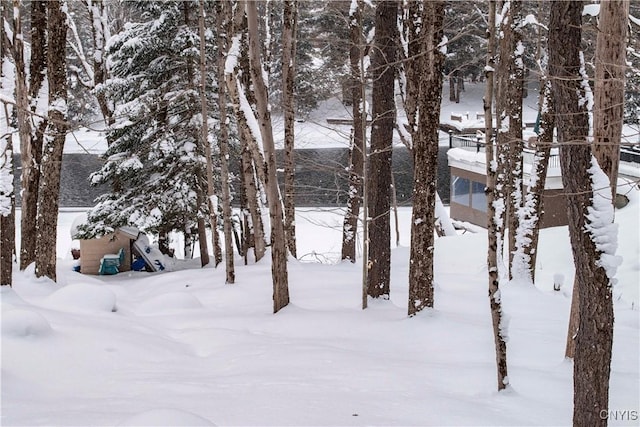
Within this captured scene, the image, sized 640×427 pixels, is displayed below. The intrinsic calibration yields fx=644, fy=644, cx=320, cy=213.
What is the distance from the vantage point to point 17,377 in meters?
5.16

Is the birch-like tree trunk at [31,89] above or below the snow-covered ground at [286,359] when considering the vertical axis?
above

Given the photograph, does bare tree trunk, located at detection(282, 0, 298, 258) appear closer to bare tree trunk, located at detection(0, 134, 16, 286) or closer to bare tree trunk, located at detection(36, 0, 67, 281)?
bare tree trunk, located at detection(36, 0, 67, 281)

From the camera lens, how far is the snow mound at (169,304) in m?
10.3

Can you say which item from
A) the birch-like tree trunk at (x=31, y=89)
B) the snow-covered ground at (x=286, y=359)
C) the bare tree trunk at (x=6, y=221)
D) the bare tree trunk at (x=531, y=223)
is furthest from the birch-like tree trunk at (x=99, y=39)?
the bare tree trunk at (x=531, y=223)

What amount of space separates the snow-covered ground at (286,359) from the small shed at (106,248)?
6795 millimetres

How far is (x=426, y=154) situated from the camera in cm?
810

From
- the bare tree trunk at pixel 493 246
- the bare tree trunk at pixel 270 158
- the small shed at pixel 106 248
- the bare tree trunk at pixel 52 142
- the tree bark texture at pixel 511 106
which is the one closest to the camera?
the bare tree trunk at pixel 493 246

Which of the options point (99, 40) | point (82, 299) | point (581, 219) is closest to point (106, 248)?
point (99, 40)

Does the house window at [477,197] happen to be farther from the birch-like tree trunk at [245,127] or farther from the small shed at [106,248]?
the small shed at [106,248]

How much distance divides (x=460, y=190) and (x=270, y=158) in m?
19.6

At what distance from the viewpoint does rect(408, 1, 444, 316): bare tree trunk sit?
7.83 m

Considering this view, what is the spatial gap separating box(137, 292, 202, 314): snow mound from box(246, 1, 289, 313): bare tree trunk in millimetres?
1823

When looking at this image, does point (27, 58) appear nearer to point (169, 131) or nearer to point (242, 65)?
point (242, 65)

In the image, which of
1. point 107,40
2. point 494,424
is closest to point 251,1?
point 494,424
